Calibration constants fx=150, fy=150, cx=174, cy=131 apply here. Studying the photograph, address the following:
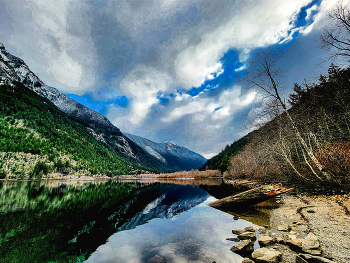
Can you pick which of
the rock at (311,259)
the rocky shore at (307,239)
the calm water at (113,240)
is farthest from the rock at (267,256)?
the calm water at (113,240)

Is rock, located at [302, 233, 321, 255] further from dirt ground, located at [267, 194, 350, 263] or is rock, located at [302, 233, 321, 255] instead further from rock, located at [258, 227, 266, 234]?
rock, located at [258, 227, 266, 234]

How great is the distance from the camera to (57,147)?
8944cm

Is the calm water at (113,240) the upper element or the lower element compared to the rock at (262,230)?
upper

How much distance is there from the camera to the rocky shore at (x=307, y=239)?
449cm

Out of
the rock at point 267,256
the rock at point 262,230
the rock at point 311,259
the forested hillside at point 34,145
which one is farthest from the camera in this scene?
the forested hillside at point 34,145

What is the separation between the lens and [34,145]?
75.1 metres

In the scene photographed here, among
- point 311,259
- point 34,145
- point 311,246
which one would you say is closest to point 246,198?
point 311,246

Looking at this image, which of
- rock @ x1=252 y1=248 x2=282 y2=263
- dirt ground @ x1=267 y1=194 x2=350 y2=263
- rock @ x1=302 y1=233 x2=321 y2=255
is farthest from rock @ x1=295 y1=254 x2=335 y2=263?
rock @ x1=302 y1=233 x2=321 y2=255

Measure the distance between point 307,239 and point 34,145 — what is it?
336 ft

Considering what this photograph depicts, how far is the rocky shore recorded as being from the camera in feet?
14.7

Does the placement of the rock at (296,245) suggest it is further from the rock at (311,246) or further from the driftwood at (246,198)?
the driftwood at (246,198)

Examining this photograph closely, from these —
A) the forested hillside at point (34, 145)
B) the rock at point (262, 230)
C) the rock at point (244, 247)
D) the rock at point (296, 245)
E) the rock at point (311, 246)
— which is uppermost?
the forested hillside at point (34, 145)

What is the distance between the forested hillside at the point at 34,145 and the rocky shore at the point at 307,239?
8364cm

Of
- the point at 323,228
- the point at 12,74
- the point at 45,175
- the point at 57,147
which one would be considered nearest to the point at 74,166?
the point at 57,147
